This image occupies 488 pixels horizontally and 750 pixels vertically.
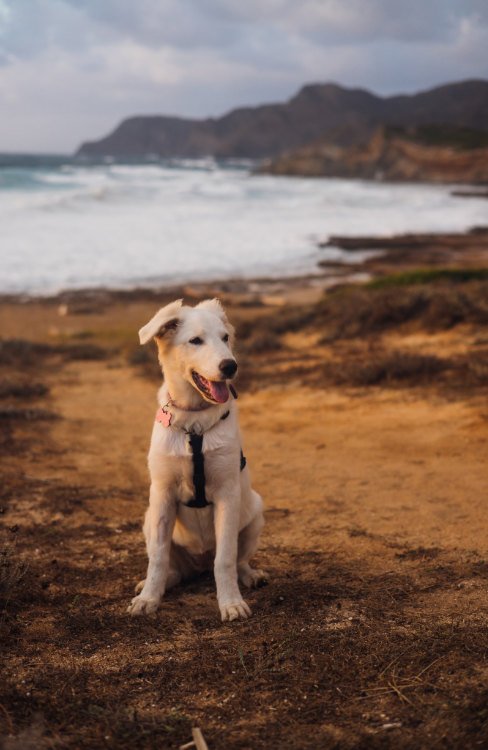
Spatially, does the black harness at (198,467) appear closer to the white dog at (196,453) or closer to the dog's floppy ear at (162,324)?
the white dog at (196,453)

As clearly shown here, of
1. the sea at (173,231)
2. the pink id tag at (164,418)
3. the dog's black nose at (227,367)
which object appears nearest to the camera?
the dog's black nose at (227,367)

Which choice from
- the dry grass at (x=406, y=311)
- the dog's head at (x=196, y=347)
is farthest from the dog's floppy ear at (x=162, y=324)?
the dry grass at (x=406, y=311)

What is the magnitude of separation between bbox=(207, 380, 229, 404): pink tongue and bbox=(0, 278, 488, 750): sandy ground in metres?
1.15

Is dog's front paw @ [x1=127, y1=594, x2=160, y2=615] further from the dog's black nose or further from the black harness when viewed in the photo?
the dog's black nose

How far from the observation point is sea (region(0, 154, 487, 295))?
21375 mm

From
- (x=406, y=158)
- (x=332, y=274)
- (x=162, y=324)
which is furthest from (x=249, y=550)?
(x=406, y=158)

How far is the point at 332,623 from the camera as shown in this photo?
3.70 m

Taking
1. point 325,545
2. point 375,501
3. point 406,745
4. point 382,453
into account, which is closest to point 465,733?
point 406,745

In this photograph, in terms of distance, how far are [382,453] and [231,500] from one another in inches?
144

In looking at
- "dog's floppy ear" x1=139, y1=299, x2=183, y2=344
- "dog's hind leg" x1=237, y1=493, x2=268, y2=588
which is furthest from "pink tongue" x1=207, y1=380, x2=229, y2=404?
"dog's hind leg" x1=237, y1=493, x2=268, y2=588

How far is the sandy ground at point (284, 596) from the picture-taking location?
112 inches

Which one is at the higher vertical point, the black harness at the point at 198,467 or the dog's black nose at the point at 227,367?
the dog's black nose at the point at 227,367

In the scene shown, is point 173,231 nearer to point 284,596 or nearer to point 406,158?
point 284,596

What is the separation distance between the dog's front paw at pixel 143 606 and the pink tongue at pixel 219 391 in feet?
3.75
